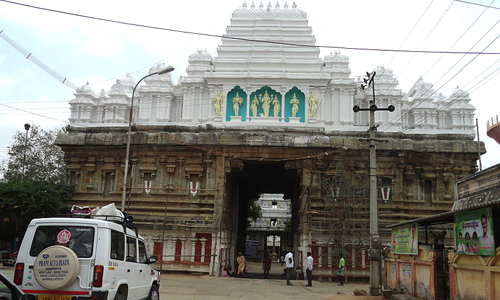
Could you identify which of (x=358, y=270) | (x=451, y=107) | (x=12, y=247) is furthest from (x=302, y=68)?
(x=12, y=247)

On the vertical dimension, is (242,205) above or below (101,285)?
above

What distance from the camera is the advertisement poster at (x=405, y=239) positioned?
13.3 m

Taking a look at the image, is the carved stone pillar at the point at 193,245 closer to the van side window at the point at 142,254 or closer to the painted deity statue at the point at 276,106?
the van side window at the point at 142,254

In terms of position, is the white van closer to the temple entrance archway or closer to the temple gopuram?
the temple gopuram

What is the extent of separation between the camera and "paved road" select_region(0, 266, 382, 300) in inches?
566

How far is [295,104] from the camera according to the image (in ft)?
107

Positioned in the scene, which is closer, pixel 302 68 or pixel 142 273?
pixel 142 273

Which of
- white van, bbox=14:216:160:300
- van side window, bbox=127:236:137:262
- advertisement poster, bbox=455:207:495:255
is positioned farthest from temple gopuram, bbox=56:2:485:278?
white van, bbox=14:216:160:300

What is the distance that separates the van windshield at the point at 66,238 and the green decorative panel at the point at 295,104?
25135 millimetres

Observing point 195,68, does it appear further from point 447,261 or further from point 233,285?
point 447,261

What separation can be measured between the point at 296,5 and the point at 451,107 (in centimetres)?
1637

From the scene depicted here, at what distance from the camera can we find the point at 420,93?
40.1 m

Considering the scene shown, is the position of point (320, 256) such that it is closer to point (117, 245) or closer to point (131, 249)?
point (131, 249)

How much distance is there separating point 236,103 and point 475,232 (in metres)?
24.5
